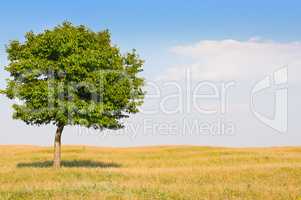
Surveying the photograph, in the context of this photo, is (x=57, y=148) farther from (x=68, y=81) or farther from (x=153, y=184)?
(x=153, y=184)

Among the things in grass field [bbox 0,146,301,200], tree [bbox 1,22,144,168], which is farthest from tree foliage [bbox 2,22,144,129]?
grass field [bbox 0,146,301,200]

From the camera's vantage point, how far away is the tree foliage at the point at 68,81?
131 feet

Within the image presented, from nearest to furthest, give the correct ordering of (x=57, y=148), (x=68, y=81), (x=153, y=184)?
(x=153, y=184)
(x=68, y=81)
(x=57, y=148)

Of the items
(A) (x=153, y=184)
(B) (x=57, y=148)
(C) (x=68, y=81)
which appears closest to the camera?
(A) (x=153, y=184)

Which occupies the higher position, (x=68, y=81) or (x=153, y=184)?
(x=68, y=81)

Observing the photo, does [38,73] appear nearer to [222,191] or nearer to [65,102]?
[65,102]

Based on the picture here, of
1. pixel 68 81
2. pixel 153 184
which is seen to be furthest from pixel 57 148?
pixel 153 184

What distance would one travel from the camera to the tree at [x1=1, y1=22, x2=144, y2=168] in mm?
39781

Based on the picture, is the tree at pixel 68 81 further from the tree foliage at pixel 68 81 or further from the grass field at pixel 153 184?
the grass field at pixel 153 184

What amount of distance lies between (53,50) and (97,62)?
12.4ft

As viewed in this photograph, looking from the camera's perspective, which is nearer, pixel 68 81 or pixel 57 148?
pixel 68 81

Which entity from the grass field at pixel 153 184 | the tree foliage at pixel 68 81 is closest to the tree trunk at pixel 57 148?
the tree foliage at pixel 68 81

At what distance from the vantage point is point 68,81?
1588 inches

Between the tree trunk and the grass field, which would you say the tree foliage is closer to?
the tree trunk
